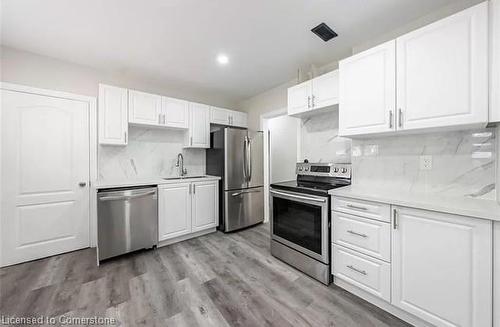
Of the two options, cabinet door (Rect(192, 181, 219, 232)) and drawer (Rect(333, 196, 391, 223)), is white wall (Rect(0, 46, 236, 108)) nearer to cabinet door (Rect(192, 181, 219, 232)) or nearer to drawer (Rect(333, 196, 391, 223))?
cabinet door (Rect(192, 181, 219, 232))

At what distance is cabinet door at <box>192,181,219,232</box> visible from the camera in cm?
309

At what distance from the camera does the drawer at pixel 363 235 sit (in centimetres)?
155

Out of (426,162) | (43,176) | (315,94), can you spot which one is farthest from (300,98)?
(43,176)

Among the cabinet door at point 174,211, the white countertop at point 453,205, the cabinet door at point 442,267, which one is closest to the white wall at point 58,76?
the cabinet door at point 174,211

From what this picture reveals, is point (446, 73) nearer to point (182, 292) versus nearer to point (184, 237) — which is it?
point (182, 292)

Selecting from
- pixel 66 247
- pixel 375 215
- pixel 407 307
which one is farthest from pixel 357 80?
pixel 66 247

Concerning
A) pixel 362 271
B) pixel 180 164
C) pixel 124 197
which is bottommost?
pixel 362 271

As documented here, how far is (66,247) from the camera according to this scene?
259 cm

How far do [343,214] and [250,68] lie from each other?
2.35 meters

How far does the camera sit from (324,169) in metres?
2.49

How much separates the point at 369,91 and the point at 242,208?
2.54 metres

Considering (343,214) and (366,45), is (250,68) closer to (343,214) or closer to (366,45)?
(366,45)

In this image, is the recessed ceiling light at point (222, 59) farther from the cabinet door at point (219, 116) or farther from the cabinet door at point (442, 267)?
the cabinet door at point (442, 267)

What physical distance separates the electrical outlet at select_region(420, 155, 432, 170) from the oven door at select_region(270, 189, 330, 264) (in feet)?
3.01
